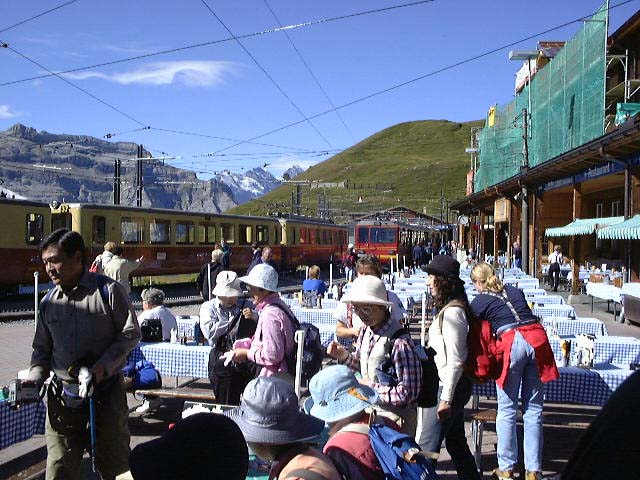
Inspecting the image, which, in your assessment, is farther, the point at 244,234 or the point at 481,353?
the point at 244,234

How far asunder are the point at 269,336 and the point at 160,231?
21951 mm

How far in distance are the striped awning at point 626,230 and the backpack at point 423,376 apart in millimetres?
12247

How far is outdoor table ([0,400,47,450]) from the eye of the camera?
17.5 feet

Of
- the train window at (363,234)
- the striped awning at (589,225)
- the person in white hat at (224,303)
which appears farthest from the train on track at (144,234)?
the person in white hat at (224,303)

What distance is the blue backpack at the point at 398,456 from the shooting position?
3.17 meters

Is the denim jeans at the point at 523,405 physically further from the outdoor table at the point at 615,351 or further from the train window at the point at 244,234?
the train window at the point at 244,234

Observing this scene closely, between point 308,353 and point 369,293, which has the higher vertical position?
point 369,293

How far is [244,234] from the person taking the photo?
32.3 metres

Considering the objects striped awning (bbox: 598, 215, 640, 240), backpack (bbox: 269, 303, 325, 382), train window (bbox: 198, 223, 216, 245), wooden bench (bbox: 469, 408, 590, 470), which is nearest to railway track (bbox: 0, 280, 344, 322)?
train window (bbox: 198, 223, 216, 245)

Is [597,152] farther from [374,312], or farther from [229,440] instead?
[229,440]

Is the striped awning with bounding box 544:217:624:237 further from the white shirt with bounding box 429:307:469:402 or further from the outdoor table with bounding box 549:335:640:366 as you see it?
the white shirt with bounding box 429:307:469:402

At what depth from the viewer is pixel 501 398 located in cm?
534

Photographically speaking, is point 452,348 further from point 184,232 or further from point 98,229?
point 184,232

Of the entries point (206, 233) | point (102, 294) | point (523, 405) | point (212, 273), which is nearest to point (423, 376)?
point (523, 405)
